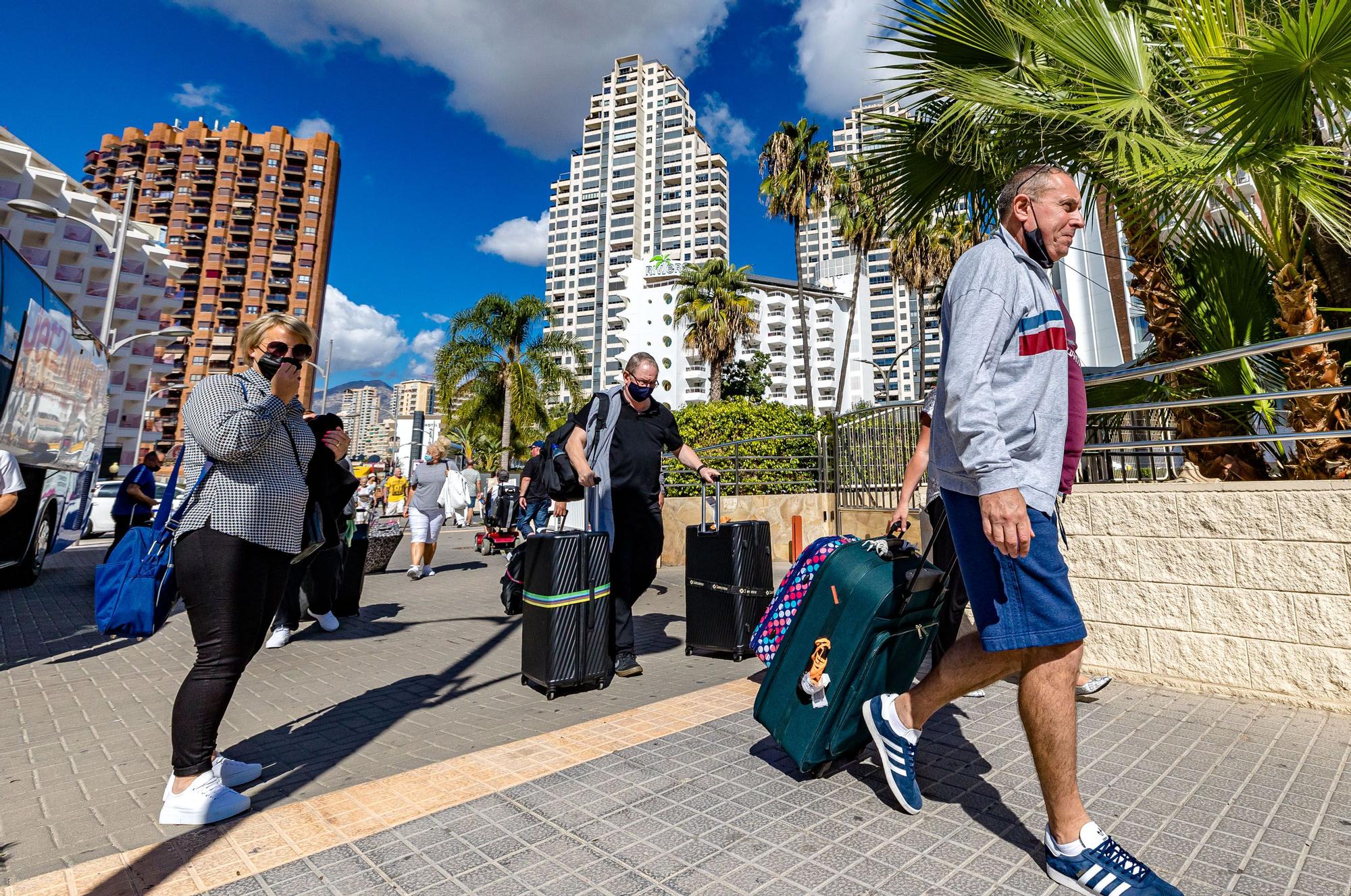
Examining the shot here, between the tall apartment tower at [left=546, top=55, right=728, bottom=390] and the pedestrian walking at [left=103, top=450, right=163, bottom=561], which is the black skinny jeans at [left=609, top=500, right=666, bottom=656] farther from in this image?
the tall apartment tower at [left=546, top=55, right=728, bottom=390]

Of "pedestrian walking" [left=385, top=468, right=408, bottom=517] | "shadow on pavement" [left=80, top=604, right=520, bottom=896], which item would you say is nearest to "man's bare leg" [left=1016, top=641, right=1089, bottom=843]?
"shadow on pavement" [left=80, top=604, right=520, bottom=896]

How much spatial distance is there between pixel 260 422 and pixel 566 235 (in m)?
137

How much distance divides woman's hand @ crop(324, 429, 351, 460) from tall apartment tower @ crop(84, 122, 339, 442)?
11464 centimetres

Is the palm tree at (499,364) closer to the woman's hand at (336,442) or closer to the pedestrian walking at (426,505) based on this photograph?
the pedestrian walking at (426,505)

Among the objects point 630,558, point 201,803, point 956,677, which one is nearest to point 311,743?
point 201,803

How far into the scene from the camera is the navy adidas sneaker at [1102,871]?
176 centimetres

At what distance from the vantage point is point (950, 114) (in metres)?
4.93

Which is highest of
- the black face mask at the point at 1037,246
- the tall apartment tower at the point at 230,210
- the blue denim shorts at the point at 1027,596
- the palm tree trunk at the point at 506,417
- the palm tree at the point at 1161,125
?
the tall apartment tower at the point at 230,210

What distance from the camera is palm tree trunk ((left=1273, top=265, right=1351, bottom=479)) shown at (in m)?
4.02

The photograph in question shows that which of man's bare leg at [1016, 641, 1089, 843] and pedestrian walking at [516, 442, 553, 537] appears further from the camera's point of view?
pedestrian walking at [516, 442, 553, 537]

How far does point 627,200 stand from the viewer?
12481 cm

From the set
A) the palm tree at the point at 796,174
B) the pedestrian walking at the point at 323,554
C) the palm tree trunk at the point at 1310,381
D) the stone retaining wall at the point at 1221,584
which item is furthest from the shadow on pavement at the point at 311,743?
the palm tree at the point at 796,174

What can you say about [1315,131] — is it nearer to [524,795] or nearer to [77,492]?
[524,795]

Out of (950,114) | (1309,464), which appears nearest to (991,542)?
(1309,464)
